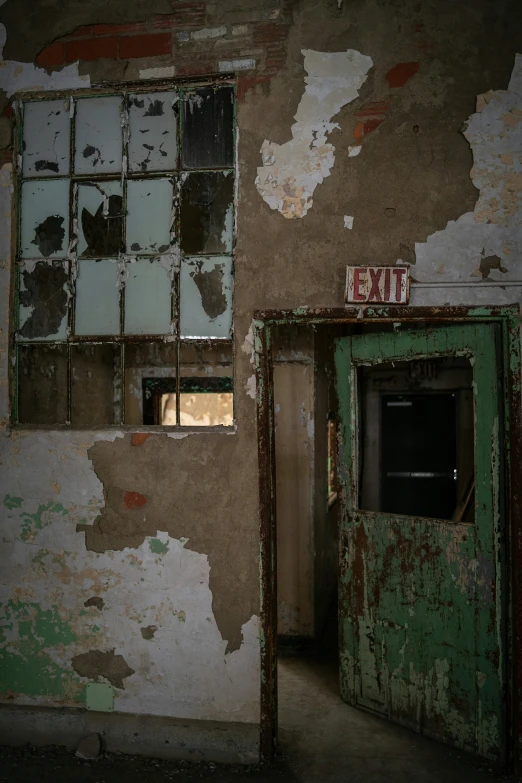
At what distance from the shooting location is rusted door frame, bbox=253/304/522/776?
2590 mm

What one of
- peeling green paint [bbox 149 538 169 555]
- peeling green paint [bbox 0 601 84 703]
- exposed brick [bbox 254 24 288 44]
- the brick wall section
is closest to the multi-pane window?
the brick wall section

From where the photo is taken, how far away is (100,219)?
2.96 metres

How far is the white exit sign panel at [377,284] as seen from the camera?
2.65 meters

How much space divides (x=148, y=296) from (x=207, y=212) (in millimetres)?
510

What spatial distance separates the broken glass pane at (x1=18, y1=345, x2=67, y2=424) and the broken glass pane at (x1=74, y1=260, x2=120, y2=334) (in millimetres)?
196

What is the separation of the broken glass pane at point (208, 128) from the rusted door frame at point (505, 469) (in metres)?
0.83

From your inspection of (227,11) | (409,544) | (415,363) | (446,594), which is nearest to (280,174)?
(227,11)

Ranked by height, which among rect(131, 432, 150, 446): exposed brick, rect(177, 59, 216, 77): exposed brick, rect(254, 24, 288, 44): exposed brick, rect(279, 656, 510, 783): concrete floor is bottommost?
rect(279, 656, 510, 783): concrete floor

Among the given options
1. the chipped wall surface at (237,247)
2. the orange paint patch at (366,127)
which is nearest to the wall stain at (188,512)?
the chipped wall surface at (237,247)

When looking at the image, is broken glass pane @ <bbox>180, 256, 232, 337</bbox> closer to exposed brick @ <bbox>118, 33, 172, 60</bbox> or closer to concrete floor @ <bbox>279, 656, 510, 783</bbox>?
exposed brick @ <bbox>118, 33, 172, 60</bbox>

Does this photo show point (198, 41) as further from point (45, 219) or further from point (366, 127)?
point (45, 219)

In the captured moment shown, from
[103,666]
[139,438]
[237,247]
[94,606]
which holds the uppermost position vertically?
[237,247]

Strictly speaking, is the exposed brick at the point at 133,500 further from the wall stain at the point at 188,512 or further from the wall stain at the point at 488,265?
the wall stain at the point at 488,265

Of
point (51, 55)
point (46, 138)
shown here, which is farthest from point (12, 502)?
point (51, 55)
